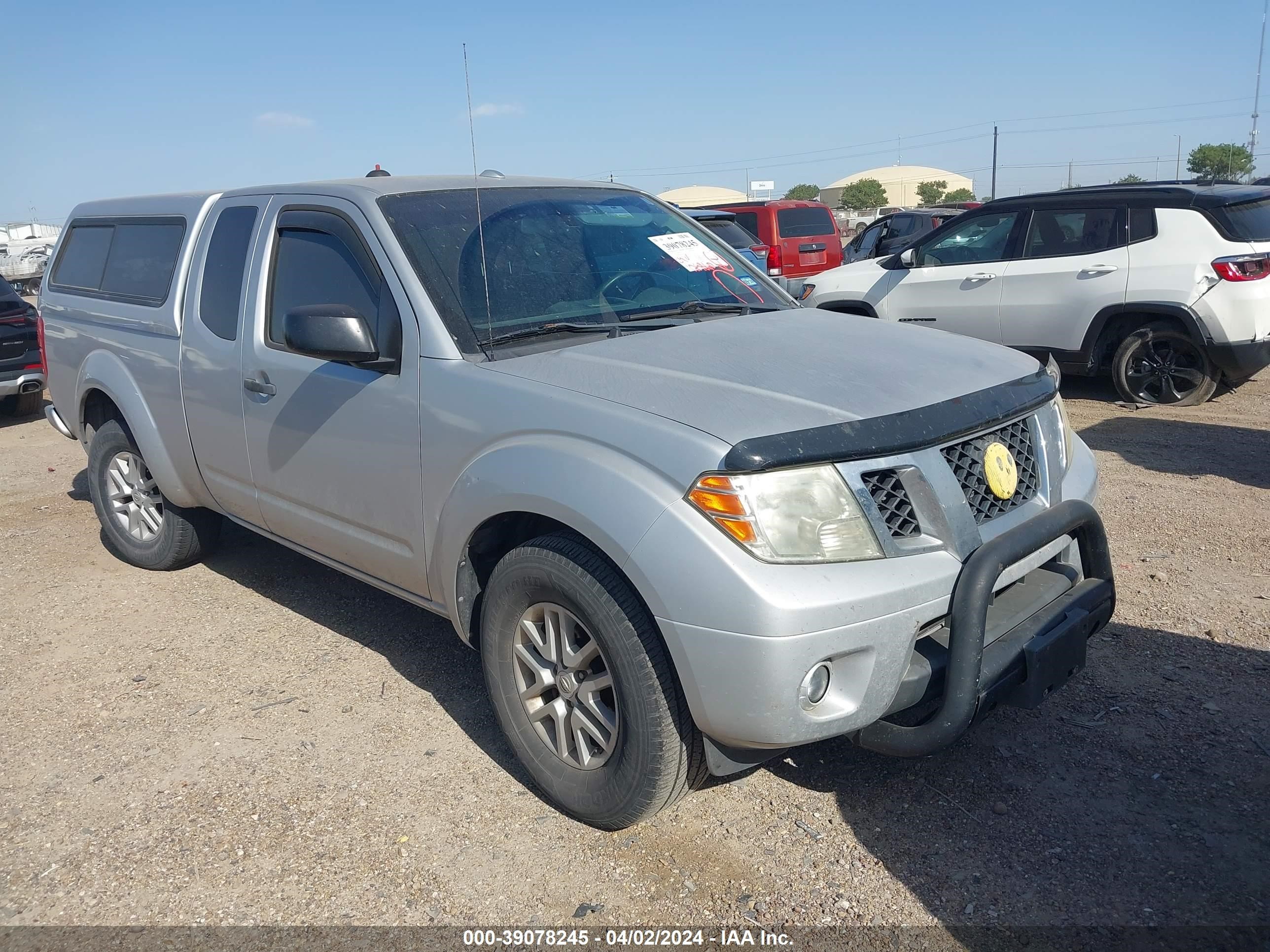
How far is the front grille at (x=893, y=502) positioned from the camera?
103 inches

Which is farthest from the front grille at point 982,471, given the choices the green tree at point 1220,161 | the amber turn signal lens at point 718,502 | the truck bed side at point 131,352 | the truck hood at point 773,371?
the green tree at point 1220,161

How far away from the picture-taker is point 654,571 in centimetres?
257

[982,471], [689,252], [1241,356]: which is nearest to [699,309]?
[689,252]

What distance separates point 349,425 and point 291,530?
0.77 metres

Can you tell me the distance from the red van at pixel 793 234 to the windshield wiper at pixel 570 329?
444 inches

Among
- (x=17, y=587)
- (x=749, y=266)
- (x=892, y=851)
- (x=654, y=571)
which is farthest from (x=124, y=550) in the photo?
(x=892, y=851)

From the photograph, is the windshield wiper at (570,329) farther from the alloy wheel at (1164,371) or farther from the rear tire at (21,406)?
the rear tire at (21,406)

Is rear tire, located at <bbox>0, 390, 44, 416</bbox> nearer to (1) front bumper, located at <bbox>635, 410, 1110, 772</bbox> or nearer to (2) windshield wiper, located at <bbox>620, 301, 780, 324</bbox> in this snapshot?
(2) windshield wiper, located at <bbox>620, 301, 780, 324</bbox>

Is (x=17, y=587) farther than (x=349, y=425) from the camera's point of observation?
Yes

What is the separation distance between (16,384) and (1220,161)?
54.4 metres

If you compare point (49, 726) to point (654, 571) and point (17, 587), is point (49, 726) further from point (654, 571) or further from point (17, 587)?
point (654, 571)

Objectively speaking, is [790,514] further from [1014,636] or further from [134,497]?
[134,497]

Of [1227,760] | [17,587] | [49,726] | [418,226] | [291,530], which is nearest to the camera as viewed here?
[1227,760]

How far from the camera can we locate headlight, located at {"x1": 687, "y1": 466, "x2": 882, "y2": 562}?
250cm
